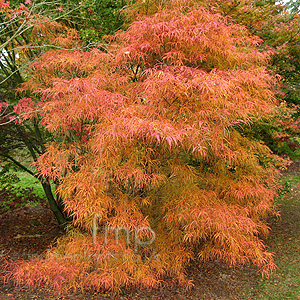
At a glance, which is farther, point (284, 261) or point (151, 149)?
point (284, 261)

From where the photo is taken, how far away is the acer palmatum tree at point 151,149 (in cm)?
290

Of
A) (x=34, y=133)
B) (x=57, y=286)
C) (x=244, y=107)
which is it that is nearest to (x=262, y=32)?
(x=244, y=107)

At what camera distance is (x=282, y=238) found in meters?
5.56

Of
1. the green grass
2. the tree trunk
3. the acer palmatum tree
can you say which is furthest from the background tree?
the green grass

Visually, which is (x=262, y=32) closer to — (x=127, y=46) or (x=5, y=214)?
(x=127, y=46)

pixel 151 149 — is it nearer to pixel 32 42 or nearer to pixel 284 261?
pixel 32 42

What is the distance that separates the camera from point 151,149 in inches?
115

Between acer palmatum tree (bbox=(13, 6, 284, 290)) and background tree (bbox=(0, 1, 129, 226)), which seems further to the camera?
background tree (bbox=(0, 1, 129, 226))

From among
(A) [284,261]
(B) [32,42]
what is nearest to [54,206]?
(B) [32,42]

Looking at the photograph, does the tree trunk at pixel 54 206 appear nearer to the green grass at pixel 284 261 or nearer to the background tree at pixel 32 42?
the background tree at pixel 32 42

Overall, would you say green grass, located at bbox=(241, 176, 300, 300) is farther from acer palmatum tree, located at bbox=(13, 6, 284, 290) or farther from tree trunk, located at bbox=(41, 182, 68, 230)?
tree trunk, located at bbox=(41, 182, 68, 230)

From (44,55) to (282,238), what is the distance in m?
5.82

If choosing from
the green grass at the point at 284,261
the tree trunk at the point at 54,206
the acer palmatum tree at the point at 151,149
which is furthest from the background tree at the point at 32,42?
the green grass at the point at 284,261

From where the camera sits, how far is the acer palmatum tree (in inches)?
114
